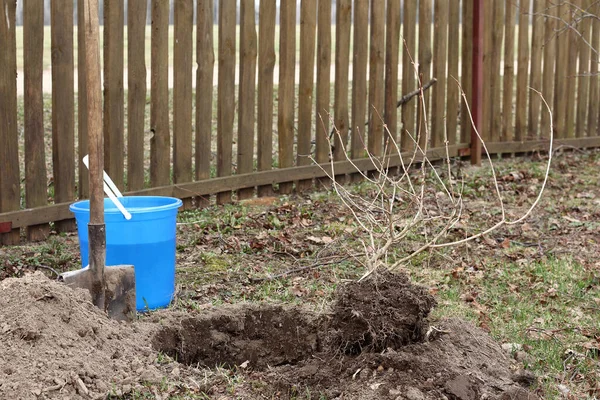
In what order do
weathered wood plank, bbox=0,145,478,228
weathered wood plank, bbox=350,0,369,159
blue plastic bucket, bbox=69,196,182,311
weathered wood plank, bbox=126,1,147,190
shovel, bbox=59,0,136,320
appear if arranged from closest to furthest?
1. shovel, bbox=59,0,136,320
2. blue plastic bucket, bbox=69,196,182,311
3. weathered wood plank, bbox=0,145,478,228
4. weathered wood plank, bbox=126,1,147,190
5. weathered wood plank, bbox=350,0,369,159

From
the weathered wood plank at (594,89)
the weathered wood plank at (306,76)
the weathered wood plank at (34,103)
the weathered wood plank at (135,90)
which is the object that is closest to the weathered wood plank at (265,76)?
the weathered wood plank at (306,76)

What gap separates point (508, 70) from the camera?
24.9 ft

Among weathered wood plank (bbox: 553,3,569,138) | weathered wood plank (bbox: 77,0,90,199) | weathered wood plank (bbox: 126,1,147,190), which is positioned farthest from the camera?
weathered wood plank (bbox: 553,3,569,138)

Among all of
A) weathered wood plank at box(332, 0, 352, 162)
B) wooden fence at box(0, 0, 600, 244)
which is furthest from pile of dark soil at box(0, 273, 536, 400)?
weathered wood plank at box(332, 0, 352, 162)

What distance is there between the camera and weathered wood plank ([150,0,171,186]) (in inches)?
203

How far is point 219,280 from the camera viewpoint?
426cm

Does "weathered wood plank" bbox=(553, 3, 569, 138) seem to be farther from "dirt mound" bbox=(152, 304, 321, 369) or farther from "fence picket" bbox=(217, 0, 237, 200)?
"dirt mound" bbox=(152, 304, 321, 369)

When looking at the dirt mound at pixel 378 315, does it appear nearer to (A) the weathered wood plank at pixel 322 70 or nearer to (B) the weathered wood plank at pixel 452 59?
(A) the weathered wood plank at pixel 322 70

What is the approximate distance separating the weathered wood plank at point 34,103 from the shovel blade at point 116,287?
4.57 ft

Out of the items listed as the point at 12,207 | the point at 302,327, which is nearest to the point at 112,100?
the point at 12,207

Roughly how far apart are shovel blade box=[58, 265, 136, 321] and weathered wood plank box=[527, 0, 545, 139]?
5.35m

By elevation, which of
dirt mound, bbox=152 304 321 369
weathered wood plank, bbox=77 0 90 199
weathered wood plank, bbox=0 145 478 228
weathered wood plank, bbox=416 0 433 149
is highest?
weathered wood plank, bbox=416 0 433 149

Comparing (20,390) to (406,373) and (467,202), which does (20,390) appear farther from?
(467,202)

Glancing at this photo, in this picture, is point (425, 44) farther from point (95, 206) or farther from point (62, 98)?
point (95, 206)
